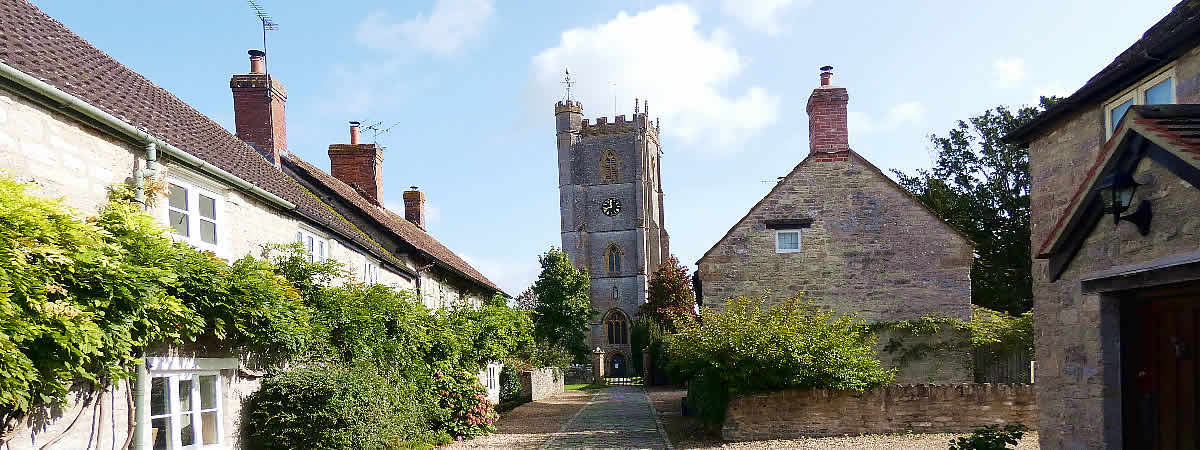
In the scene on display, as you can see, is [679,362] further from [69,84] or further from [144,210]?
[69,84]

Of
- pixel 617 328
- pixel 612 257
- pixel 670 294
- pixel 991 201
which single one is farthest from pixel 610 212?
pixel 991 201

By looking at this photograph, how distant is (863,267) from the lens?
1983cm

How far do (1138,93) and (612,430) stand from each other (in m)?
12.5

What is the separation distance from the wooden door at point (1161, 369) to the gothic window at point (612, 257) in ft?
189

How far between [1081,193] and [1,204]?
10.3 meters

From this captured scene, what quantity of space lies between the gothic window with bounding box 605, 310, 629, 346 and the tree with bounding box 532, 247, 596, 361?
10653mm

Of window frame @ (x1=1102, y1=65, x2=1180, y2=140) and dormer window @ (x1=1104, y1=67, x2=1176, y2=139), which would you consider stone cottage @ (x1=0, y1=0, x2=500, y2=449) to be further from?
window frame @ (x1=1102, y1=65, x2=1180, y2=140)

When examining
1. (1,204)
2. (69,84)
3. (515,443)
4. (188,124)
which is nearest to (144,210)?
(69,84)

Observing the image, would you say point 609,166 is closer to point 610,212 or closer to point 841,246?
point 610,212

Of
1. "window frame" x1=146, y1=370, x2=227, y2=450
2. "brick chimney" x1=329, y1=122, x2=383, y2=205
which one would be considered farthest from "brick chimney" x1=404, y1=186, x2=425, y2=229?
"window frame" x1=146, y1=370, x2=227, y2=450

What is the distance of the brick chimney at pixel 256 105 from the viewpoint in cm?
1922

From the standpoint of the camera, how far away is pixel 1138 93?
920 cm

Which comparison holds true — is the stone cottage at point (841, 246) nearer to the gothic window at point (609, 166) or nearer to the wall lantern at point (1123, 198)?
the wall lantern at point (1123, 198)

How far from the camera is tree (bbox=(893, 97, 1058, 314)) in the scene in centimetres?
3497
